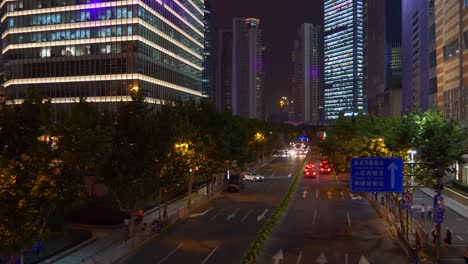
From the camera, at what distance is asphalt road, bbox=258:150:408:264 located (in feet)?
98.7

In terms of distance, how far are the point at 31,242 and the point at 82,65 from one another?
281 feet

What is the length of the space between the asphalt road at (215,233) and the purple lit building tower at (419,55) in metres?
41.5

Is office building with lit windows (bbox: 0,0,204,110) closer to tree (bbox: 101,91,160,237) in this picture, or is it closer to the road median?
the road median

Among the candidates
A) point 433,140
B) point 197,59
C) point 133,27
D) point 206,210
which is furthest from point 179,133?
point 197,59

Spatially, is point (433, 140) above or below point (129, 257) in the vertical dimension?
above

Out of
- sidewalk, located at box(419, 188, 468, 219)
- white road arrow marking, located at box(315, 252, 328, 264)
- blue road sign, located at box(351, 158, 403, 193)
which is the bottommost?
sidewalk, located at box(419, 188, 468, 219)

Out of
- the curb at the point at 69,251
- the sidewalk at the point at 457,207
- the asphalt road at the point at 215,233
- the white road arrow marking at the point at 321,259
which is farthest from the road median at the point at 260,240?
the sidewalk at the point at 457,207

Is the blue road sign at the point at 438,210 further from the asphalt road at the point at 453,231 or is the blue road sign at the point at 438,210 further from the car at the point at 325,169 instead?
the car at the point at 325,169

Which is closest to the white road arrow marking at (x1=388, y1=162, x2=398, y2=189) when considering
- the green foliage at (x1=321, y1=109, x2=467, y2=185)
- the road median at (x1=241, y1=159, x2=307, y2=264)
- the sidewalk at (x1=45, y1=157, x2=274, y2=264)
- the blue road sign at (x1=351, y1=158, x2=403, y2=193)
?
the blue road sign at (x1=351, y1=158, x2=403, y2=193)

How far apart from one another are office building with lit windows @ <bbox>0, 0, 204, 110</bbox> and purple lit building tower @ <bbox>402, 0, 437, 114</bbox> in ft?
171

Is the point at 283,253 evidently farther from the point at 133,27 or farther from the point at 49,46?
the point at 49,46

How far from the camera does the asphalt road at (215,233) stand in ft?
99.2

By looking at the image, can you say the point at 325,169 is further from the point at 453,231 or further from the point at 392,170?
the point at 392,170

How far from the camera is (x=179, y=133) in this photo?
151ft
